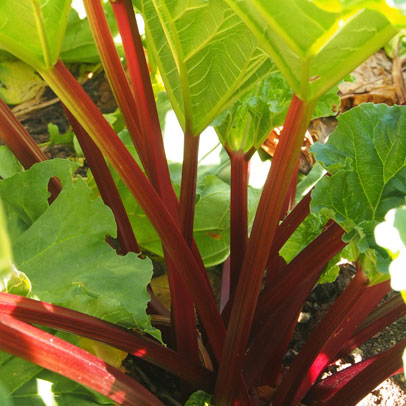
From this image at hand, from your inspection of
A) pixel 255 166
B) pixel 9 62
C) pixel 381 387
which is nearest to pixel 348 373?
pixel 381 387

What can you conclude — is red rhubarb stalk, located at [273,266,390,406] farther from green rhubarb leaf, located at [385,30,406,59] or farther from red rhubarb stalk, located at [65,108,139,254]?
green rhubarb leaf, located at [385,30,406,59]

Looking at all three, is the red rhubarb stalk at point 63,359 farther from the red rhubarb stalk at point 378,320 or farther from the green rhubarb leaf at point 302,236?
the red rhubarb stalk at point 378,320

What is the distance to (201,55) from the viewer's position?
88cm

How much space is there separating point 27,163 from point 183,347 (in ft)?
1.42

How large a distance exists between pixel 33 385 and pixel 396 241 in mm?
562

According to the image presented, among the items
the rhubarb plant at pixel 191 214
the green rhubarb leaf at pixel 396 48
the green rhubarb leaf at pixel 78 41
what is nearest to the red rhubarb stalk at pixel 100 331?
the rhubarb plant at pixel 191 214

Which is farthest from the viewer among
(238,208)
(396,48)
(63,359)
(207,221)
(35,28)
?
(396,48)

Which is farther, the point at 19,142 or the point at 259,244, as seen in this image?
the point at 19,142

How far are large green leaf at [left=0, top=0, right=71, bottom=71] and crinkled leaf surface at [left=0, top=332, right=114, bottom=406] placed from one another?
1.36 feet

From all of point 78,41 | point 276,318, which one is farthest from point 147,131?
point 78,41

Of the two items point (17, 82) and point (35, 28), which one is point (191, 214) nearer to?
point (35, 28)

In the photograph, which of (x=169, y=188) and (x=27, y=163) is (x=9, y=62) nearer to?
(x=27, y=163)

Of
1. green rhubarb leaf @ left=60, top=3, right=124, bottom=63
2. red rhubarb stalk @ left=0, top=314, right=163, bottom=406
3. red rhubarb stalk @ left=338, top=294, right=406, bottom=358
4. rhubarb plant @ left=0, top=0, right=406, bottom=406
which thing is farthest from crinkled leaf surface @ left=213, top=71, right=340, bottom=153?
green rhubarb leaf @ left=60, top=3, right=124, bottom=63

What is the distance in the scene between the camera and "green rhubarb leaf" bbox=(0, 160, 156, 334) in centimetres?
86
